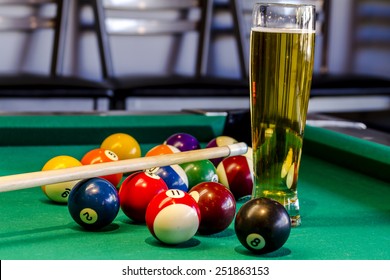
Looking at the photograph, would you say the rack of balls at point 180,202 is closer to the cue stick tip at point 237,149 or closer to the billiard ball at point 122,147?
the cue stick tip at point 237,149

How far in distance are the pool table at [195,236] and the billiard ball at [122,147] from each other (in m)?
0.17

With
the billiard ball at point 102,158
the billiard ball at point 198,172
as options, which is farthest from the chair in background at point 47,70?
the billiard ball at point 198,172

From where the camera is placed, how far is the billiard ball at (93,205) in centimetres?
136

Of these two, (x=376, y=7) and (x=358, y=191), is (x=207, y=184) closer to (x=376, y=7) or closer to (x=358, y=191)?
(x=358, y=191)

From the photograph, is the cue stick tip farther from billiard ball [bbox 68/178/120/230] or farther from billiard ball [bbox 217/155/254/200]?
billiard ball [bbox 68/178/120/230]

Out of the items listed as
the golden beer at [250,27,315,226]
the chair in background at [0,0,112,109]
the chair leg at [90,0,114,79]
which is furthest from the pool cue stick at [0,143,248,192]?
the chair leg at [90,0,114,79]

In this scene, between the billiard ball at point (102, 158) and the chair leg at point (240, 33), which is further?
the chair leg at point (240, 33)

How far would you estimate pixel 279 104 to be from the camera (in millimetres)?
1458

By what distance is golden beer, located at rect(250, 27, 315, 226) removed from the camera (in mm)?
1420

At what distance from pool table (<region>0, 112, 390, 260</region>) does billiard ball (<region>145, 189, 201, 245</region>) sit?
2 cm

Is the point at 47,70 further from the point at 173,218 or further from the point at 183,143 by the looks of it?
the point at 173,218

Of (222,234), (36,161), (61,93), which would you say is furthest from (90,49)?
(222,234)

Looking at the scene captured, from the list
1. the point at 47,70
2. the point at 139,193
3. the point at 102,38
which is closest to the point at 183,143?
the point at 139,193
